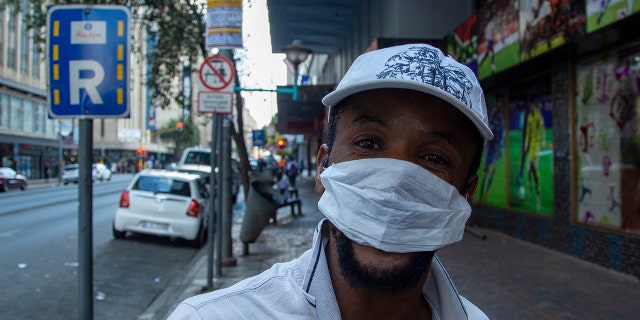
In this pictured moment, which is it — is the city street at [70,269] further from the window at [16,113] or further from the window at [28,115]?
the window at [28,115]

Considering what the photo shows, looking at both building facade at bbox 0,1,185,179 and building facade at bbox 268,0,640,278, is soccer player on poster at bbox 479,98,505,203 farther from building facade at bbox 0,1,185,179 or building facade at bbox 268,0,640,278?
building facade at bbox 0,1,185,179

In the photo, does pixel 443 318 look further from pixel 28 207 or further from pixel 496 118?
pixel 28 207

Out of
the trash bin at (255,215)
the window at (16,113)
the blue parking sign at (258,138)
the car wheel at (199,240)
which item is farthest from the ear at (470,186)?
the window at (16,113)

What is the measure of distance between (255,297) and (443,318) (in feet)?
2.07

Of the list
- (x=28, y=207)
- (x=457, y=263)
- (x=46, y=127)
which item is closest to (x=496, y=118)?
(x=457, y=263)

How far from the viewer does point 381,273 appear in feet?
4.37

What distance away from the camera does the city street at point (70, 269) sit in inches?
246

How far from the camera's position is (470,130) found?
1.52 metres

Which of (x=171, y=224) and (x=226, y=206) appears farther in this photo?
(x=171, y=224)

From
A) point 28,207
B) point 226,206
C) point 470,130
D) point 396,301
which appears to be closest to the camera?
point 396,301

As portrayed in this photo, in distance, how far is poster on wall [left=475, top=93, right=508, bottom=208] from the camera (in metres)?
10.8

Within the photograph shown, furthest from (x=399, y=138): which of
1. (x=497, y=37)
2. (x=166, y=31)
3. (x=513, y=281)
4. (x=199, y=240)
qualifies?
(x=166, y=31)

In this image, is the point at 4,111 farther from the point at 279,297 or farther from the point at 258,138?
the point at 279,297

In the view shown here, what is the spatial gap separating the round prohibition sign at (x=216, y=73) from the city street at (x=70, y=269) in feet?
9.94
